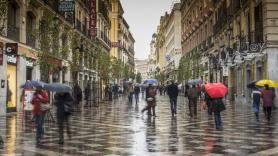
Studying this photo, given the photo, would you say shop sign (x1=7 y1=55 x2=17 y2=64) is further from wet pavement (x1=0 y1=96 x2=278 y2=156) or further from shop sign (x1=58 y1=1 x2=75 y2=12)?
wet pavement (x1=0 y1=96 x2=278 y2=156)

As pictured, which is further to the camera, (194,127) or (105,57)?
(105,57)

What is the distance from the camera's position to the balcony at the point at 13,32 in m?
24.9

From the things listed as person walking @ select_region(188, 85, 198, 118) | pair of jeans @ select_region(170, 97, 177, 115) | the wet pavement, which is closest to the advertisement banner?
the wet pavement

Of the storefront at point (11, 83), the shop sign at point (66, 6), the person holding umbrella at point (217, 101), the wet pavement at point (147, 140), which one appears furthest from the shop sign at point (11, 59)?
the person holding umbrella at point (217, 101)

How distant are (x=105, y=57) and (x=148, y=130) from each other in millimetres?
26780

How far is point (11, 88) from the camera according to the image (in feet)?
84.9

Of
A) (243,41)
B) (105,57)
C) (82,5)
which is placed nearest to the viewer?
(243,41)

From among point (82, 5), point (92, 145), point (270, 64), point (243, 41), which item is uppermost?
point (82, 5)

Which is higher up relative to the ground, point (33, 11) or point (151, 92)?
point (33, 11)

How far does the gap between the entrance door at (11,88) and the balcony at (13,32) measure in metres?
1.58

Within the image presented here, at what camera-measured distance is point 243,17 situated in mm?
34969

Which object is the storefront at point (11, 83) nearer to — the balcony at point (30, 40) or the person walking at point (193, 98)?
the balcony at point (30, 40)

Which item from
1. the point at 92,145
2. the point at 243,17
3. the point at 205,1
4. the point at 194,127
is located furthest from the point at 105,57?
the point at 92,145

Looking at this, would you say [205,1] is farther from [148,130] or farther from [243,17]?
[148,130]
